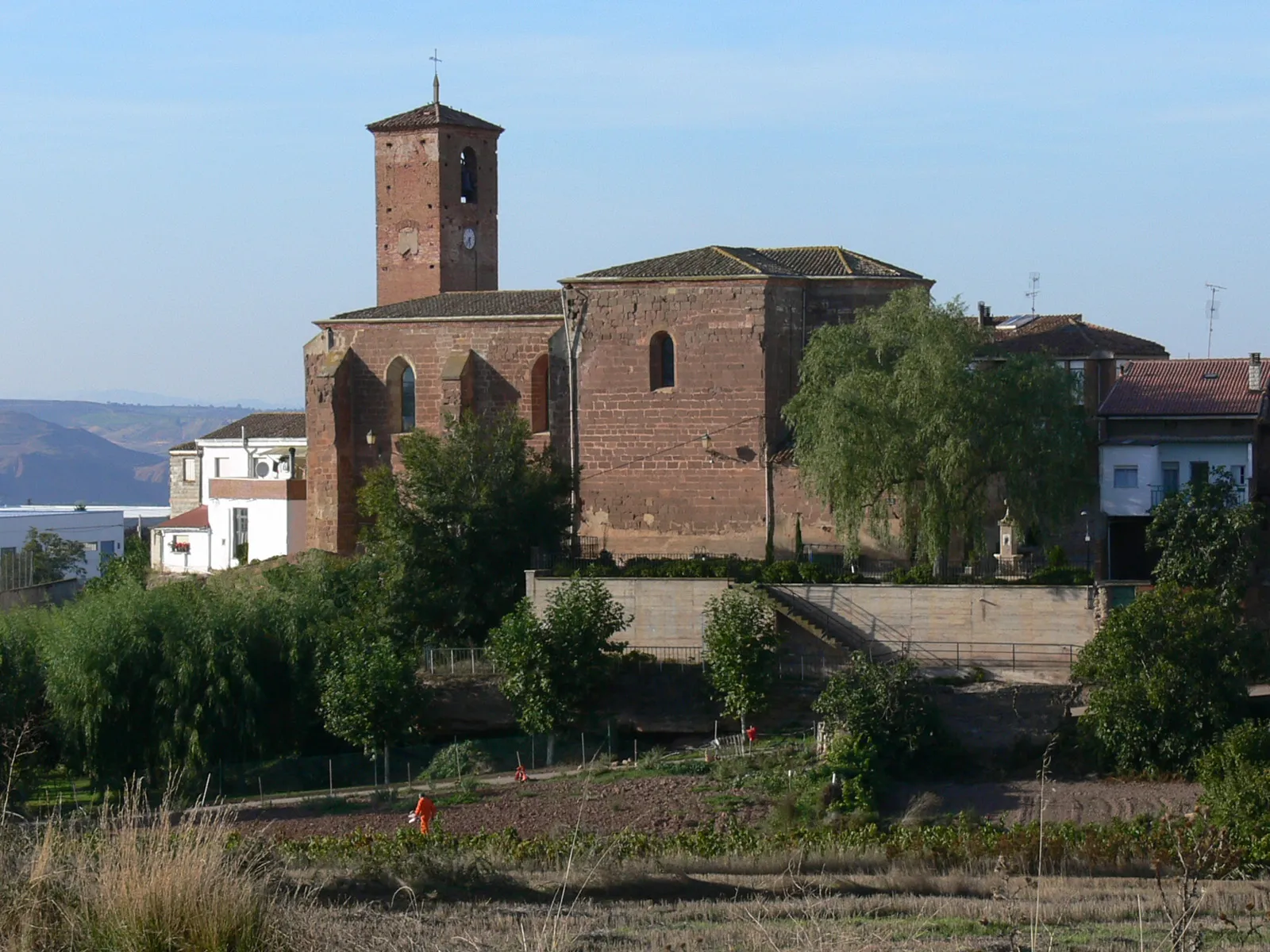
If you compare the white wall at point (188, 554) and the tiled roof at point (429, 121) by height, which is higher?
the tiled roof at point (429, 121)

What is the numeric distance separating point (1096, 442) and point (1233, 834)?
14612 millimetres

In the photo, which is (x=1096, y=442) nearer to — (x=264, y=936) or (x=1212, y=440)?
(x=1212, y=440)

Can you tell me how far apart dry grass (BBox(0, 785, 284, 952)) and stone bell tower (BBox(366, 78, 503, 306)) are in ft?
134

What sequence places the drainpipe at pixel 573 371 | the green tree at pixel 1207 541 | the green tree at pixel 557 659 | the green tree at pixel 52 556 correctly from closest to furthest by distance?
the green tree at pixel 557 659, the green tree at pixel 1207 541, the drainpipe at pixel 573 371, the green tree at pixel 52 556

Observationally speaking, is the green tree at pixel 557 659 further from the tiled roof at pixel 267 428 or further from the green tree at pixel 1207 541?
the tiled roof at pixel 267 428

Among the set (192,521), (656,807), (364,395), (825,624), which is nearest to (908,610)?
(825,624)

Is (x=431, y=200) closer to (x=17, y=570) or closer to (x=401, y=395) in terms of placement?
(x=401, y=395)

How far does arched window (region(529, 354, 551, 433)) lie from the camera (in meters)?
44.0

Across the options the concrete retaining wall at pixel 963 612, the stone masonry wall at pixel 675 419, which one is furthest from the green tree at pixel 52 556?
the concrete retaining wall at pixel 963 612

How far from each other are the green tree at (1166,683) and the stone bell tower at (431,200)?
1017 inches

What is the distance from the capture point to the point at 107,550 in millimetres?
65688

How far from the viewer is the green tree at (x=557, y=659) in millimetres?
33938

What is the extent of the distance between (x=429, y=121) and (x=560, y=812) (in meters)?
27.4

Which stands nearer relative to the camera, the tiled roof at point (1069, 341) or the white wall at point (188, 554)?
the tiled roof at point (1069, 341)
